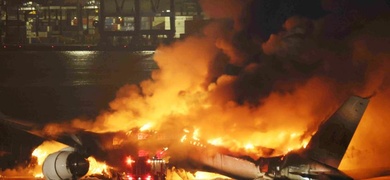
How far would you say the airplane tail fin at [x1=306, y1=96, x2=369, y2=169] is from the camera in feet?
105

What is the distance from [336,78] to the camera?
38.1 m

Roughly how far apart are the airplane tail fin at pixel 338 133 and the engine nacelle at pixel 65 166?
9.56 metres

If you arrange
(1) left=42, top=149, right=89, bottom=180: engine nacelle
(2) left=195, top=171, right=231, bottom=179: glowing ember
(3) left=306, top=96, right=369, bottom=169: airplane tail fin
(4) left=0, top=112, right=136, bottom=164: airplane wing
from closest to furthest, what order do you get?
(3) left=306, top=96, right=369, bottom=169: airplane tail fin < (1) left=42, top=149, right=89, bottom=180: engine nacelle < (4) left=0, top=112, right=136, bottom=164: airplane wing < (2) left=195, top=171, right=231, bottom=179: glowing ember

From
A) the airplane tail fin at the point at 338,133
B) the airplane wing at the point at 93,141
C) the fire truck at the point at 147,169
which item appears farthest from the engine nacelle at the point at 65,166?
the airplane tail fin at the point at 338,133

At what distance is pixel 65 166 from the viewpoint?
3338 centimetres

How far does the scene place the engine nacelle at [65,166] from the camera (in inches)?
1315

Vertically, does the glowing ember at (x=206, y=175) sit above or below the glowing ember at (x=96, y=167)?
below

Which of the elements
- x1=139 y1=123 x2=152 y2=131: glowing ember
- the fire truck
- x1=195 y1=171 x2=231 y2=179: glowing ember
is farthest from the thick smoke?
the fire truck

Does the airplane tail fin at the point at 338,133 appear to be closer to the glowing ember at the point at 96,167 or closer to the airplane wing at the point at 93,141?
the airplane wing at the point at 93,141

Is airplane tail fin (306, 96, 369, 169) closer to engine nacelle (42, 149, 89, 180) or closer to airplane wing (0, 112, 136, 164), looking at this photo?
airplane wing (0, 112, 136, 164)

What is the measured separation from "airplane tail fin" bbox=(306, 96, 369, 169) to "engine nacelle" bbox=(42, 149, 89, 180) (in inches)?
376

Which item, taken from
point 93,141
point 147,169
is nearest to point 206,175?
point 147,169

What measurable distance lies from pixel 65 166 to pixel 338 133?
1140 centimetres

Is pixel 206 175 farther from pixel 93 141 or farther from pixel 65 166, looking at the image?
pixel 65 166
